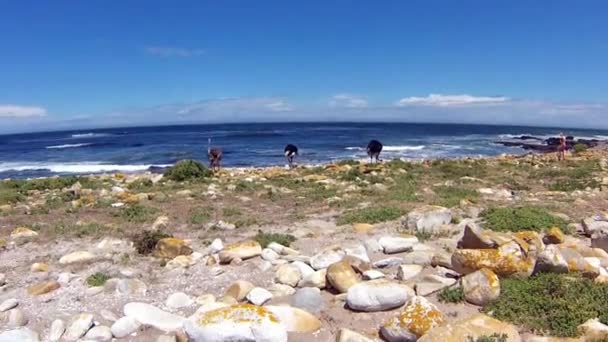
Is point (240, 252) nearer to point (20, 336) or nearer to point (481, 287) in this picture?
point (20, 336)

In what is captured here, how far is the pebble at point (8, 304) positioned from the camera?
5.12m

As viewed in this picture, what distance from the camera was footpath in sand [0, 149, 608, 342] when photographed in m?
4.36

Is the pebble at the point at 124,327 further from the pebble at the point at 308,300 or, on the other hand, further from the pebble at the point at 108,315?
the pebble at the point at 308,300

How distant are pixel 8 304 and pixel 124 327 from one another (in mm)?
1552

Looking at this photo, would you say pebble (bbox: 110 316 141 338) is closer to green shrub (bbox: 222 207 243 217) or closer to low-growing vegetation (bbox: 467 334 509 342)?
low-growing vegetation (bbox: 467 334 509 342)

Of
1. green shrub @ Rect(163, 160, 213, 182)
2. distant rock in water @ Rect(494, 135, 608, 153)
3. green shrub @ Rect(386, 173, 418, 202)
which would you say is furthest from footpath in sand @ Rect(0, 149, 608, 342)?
distant rock in water @ Rect(494, 135, 608, 153)

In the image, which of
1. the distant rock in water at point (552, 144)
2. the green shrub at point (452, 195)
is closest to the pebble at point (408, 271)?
the green shrub at point (452, 195)

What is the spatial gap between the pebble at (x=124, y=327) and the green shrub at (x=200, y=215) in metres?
4.41

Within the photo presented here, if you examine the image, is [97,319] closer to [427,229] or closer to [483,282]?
[483,282]

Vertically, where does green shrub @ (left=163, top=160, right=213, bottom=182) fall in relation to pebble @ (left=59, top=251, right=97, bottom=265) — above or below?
above

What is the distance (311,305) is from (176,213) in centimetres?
590

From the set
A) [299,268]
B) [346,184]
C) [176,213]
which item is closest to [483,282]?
[299,268]

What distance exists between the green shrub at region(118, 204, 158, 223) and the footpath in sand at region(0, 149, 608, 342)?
0.13 ft

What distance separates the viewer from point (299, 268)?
5918 millimetres
